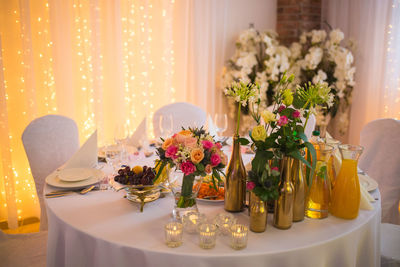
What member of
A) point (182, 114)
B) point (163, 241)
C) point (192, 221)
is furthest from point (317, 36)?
point (163, 241)

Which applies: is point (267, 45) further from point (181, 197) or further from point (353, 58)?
point (181, 197)

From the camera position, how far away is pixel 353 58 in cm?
380

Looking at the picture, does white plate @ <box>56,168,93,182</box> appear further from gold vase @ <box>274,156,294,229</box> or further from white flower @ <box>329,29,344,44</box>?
white flower @ <box>329,29,344,44</box>

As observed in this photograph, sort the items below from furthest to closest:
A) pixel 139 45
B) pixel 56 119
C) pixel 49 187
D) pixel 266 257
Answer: pixel 139 45 < pixel 56 119 < pixel 49 187 < pixel 266 257

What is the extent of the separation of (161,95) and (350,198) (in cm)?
262

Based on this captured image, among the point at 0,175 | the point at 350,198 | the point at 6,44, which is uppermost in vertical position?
the point at 6,44

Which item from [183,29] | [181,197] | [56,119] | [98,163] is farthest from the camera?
[183,29]

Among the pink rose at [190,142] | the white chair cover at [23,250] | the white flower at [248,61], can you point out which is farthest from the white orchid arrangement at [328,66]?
the white chair cover at [23,250]

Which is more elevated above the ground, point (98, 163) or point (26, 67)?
point (26, 67)

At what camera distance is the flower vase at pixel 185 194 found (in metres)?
1.33

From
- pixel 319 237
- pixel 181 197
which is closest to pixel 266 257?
pixel 319 237

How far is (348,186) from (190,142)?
655 mm

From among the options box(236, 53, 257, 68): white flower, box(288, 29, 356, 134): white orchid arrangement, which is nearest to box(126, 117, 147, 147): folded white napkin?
box(236, 53, 257, 68): white flower

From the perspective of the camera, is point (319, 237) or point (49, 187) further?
point (49, 187)
